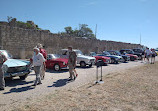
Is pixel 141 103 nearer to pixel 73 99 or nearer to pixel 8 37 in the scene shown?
pixel 73 99

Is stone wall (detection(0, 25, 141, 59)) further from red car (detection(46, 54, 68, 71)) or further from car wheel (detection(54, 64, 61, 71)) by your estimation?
car wheel (detection(54, 64, 61, 71))

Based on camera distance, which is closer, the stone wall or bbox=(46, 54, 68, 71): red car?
bbox=(46, 54, 68, 71): red car

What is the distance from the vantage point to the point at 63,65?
10172mm

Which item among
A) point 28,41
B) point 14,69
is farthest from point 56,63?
point 28,41

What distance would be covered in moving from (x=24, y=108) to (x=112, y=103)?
8.33 ft

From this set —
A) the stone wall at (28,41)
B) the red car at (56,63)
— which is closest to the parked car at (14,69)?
the red car at (56,63)

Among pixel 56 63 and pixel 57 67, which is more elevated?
pixel 56 63

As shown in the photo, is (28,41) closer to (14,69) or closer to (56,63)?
(56,63)

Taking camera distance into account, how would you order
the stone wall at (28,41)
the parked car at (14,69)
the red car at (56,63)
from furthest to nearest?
1. the stone wall at (28,41)
2. the red car at (56,63)
3. the parked car at (14,69)

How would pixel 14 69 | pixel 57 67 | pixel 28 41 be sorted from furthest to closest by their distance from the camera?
pixel 28 41 → pixel 57 67 → pixel 14 69

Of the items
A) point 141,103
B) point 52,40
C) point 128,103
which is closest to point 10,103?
point 128,103

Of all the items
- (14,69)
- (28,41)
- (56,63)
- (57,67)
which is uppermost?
(28,41)

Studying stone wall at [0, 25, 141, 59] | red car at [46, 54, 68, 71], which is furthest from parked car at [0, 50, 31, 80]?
stone wall at [0, 25, 141, 59]

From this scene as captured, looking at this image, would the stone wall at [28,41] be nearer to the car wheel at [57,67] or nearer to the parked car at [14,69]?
the car wheel at [57,67]
